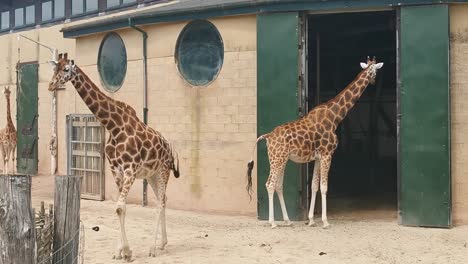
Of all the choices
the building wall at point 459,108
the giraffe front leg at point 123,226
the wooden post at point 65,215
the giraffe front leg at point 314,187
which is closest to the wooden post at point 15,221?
the wooden post at point 65,215

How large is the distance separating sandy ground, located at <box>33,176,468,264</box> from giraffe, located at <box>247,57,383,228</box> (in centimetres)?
63

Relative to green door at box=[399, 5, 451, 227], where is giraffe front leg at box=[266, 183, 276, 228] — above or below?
below

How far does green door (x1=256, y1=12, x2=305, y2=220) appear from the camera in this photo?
10.2 metres

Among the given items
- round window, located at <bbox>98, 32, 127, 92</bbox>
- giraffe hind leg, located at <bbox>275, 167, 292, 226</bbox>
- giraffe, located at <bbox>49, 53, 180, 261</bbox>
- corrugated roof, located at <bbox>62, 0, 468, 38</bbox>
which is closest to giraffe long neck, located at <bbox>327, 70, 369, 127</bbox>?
corrugated roof, located at <bbox>62, 0, 468, 38</bbox>

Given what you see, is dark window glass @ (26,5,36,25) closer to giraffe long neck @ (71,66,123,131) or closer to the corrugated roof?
the corrugated roof

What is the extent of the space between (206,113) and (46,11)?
36.2ft

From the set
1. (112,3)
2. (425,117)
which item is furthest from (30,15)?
(425,117)

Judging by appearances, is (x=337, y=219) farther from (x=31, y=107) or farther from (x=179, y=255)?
(x=31, y=107)

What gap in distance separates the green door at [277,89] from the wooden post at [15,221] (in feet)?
21.6

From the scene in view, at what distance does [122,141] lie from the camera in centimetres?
778

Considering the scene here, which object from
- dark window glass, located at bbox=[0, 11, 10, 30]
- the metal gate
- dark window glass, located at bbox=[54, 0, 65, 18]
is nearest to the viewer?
the metal gate

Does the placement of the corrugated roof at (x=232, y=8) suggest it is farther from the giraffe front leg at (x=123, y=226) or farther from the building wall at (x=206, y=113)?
the giraffe front leg at (x=123, y=226)

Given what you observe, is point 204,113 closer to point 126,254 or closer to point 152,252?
point 152,252

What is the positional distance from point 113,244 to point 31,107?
1167 centimetres
